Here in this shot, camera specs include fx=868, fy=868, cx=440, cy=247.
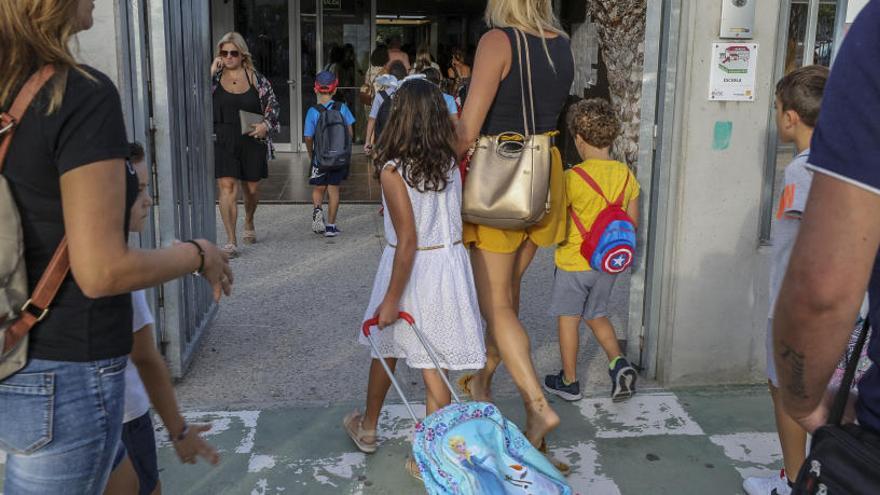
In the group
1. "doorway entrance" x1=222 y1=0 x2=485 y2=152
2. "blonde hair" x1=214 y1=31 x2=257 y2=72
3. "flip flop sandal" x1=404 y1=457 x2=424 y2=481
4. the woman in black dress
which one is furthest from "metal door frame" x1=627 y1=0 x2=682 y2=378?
"doorway entrance" x1=222 y1=0 x2=485 y2=152

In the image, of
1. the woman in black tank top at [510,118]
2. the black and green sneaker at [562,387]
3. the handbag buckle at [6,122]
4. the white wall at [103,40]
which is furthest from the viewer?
the black and green sneaker at [562,387]

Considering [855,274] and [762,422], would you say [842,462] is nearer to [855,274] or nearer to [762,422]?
[855,274]

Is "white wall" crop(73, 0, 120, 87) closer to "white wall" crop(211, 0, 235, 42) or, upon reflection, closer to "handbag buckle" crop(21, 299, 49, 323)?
"handbag buckle" crop(21, 299, 49, 323)

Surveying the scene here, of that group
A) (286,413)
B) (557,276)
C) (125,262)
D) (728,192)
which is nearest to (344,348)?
(286,413)

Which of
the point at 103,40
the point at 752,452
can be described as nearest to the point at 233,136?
the point at 103,40

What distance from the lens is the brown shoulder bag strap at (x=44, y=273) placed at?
5.79 ft

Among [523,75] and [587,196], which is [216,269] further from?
[587,196]

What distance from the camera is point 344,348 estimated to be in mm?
5227

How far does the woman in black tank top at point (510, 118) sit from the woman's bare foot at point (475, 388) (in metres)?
0.57

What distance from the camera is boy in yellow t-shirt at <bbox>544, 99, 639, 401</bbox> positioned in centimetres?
427

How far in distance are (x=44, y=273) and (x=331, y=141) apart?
6.46m

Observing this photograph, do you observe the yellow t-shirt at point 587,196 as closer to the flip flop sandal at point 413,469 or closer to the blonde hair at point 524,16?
the blonde hair at point 524,16

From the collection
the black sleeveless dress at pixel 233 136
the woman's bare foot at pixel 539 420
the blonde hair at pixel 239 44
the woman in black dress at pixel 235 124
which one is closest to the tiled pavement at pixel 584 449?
the woman's bare foot at pixel 539 420

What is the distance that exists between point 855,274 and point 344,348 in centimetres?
415
